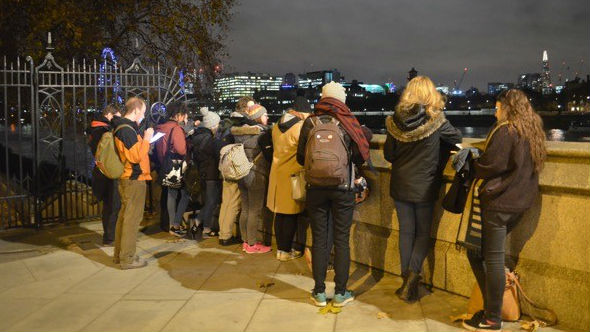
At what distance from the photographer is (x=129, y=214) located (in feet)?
19.7

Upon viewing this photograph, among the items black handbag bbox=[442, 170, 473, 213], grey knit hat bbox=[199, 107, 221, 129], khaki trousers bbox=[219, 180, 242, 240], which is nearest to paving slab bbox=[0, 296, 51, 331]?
khaki trousers bbox=[219, 180, 242, 240]

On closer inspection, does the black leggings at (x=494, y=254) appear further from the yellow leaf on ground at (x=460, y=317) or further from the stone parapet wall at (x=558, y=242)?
the stone parapet wall at (x=558, y=242)

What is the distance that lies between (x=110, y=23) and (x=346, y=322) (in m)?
13.5

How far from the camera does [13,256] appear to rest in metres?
6.82

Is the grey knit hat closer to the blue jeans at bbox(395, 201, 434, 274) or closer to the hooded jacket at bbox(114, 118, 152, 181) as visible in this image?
the hooded jacket at bbox(114, 118, 152, 181)

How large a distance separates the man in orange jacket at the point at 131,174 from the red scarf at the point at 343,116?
2.16 m

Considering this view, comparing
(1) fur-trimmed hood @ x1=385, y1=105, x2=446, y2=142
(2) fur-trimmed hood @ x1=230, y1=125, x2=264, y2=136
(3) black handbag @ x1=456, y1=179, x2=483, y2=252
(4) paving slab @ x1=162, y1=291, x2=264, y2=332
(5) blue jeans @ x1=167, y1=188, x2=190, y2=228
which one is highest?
(1) fur-trimmed hood @ x1=385, y1=105, x2=446, y2=142

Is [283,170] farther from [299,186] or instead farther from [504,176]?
[504,176]

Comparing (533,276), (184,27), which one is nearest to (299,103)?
(533,276)

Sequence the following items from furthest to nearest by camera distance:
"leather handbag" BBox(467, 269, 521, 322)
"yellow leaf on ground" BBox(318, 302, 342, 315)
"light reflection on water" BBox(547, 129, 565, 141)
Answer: "light reflection on water" BBox(547, 129, 565, 141) → "yellow leaf on ground" BBox(318, 302, 342, 315) → "leather handbag" BBox(467, 269, 521, 322)

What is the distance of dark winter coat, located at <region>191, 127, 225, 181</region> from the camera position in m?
7.16

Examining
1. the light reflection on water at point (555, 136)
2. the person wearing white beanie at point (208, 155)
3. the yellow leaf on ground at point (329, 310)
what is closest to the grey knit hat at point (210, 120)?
the person wearing white beanie at point (208, 155)

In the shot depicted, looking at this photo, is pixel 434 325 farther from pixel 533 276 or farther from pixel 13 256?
pixel 13 256

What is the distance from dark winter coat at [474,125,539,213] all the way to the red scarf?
107cm
